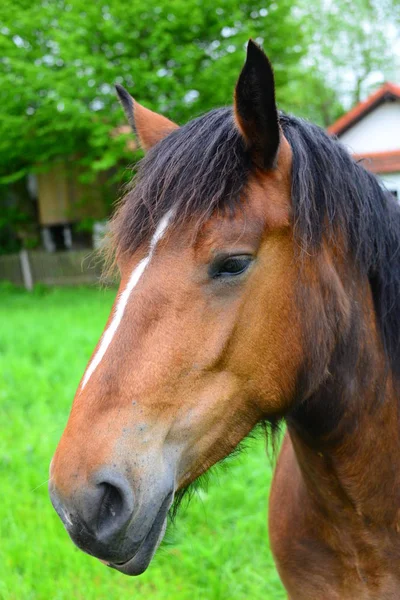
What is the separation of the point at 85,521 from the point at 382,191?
147 cm

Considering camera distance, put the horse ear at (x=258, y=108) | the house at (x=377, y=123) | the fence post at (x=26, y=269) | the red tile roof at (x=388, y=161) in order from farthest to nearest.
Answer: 1. the fence post at (x=26, y=269)
2. the house at (x=377, y=123)
3. the red tile roof at (x=388, y=161)
4. the horse ear at (x=258, y=108)

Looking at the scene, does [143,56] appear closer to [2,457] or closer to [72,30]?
[72,30]

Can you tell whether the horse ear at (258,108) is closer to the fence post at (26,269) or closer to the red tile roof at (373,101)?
the red tile roof at (373,101)

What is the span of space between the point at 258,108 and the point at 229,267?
456 mm

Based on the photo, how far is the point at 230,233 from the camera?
1460 mm

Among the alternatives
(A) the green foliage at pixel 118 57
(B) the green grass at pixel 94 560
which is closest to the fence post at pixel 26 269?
(A) the green foliage at pixel 118 57

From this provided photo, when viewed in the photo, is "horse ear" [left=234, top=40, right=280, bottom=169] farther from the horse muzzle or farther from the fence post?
the fence post

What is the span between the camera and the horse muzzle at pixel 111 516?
48.6 inches

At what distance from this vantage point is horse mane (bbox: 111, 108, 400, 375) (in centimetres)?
153

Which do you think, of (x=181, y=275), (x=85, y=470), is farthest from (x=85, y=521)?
(x=181, y=275)

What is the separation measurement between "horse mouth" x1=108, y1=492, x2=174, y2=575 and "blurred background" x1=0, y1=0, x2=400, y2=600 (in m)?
0.38

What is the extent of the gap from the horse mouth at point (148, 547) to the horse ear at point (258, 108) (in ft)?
3.26

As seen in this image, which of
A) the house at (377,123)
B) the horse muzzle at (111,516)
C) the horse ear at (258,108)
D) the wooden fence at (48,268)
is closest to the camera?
the horse muzzle at (111,516)

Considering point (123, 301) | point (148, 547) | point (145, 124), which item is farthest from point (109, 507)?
point (145, 124)
